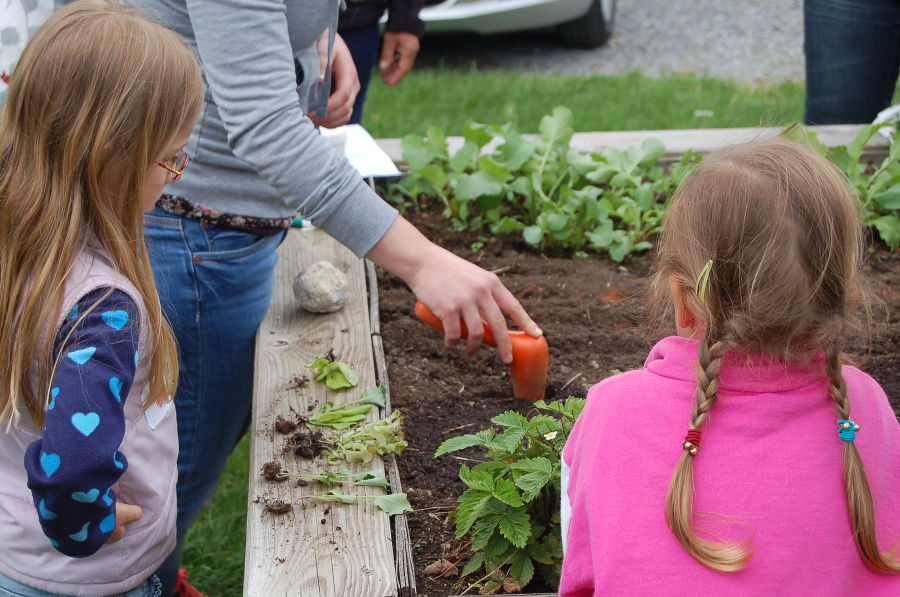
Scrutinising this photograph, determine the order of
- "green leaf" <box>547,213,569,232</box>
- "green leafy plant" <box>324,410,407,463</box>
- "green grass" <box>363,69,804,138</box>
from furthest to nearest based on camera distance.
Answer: "green grass" <box>363,69,804,138</box> → "green leaf" <box>547,213,569,232</box> → "green leafy plant" <box>324,410,407,463</box>

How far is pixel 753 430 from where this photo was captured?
134 cm

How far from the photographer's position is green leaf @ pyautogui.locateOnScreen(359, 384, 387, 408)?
2.16 meters

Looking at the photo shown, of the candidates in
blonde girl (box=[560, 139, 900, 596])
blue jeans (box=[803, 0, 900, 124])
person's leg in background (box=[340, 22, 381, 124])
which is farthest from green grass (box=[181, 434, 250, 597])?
blue jeans (box=[803, 0, 900, 124])

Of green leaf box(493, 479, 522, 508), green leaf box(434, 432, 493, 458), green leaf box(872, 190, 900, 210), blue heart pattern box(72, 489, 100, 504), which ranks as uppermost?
blue heart pattern box(72, 489, 100, 504)

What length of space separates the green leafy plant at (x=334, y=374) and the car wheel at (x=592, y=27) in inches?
215

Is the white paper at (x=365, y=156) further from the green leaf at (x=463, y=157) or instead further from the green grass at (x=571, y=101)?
the green grass at (x=571, y=101)

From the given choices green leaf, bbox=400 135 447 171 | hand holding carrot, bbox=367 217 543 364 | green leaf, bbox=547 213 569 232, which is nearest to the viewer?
hand holding carrot, bbox=367 217 543 364

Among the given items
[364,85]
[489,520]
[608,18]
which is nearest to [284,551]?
[489,520]

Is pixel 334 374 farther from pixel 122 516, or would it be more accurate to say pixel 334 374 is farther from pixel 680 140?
pixel 680 140

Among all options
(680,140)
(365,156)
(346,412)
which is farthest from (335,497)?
(680,140)

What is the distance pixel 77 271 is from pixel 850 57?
2980mm

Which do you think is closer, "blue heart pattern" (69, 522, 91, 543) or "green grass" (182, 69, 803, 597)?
"blue heart pattern" (69, 522, 91, 543)

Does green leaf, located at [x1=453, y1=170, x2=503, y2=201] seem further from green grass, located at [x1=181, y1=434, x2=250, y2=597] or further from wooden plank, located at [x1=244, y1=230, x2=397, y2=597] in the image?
green grass, located at [x1=181, y1=434, x2=250, y2=597]

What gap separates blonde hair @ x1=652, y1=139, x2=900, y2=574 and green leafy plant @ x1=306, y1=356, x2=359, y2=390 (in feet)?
3.33
